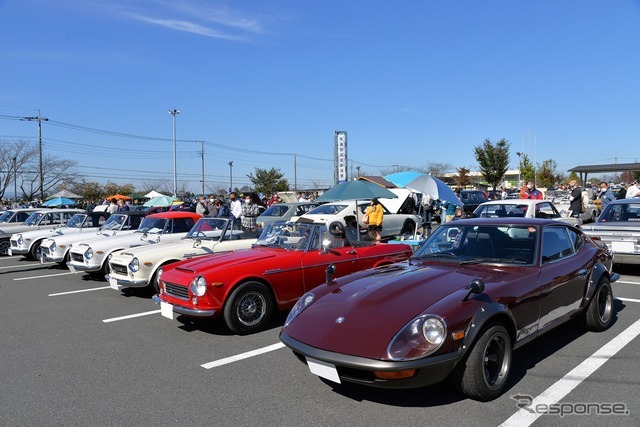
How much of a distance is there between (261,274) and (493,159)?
143 feet

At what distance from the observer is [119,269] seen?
8.05 metres

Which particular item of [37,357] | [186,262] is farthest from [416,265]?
[37,357]

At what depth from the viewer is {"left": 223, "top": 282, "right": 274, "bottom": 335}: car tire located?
5586 millimetres

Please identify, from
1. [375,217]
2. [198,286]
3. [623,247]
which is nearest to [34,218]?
[375,217]

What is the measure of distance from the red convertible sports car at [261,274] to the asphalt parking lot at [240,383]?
35 centimetres

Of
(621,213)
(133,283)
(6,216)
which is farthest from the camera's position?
(6,216)

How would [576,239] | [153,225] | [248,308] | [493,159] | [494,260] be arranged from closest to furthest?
[494,260]
[576,239]
[248,308]
[153,225]
[493,159]

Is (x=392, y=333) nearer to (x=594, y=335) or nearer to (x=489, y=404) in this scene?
(x=489, y=404)

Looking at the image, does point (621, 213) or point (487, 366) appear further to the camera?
point (621, 213)

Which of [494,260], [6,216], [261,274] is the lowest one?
[261,274]

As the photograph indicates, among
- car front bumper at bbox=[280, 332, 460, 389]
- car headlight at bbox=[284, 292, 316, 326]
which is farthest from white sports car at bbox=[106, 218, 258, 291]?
car front bumper at bbox=[280, 332, 460, 389]

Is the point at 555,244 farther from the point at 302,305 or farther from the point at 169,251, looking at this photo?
the point at 169,251

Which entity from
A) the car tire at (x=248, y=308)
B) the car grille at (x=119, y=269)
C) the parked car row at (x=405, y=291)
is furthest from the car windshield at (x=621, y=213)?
the car grille at (x=119, y=269)

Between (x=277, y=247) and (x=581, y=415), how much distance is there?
4335 mm
